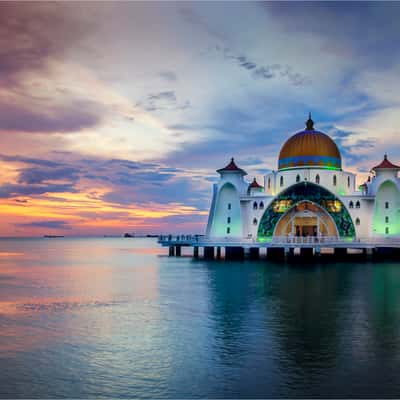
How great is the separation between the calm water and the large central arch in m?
19.6

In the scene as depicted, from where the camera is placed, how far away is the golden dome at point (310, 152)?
52.2 metres

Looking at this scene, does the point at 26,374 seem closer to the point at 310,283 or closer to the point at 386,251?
the point at 310,283

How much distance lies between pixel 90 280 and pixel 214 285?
449 inches

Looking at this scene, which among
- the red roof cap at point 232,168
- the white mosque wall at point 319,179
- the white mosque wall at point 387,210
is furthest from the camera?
the red roof cap at point 232,168

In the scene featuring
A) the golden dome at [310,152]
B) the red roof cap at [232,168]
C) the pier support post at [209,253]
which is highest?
the golden dome at [310,152]

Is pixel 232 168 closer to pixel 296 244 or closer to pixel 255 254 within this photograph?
pixel 255 254

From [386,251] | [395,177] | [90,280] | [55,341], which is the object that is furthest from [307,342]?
[395,177]

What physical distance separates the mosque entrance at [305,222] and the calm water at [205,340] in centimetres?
2149

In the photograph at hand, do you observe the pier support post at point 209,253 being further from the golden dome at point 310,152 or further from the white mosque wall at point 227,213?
the golden dome at point 310,152

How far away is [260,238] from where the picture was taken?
5222cm

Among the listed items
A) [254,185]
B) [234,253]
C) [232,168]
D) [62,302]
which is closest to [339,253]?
[234,253]

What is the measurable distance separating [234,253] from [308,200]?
32.2ft

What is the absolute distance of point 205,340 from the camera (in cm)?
1664

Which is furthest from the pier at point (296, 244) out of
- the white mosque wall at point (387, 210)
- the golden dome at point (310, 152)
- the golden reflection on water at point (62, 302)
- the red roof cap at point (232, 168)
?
the golden reflection on water at point (62, 302)
